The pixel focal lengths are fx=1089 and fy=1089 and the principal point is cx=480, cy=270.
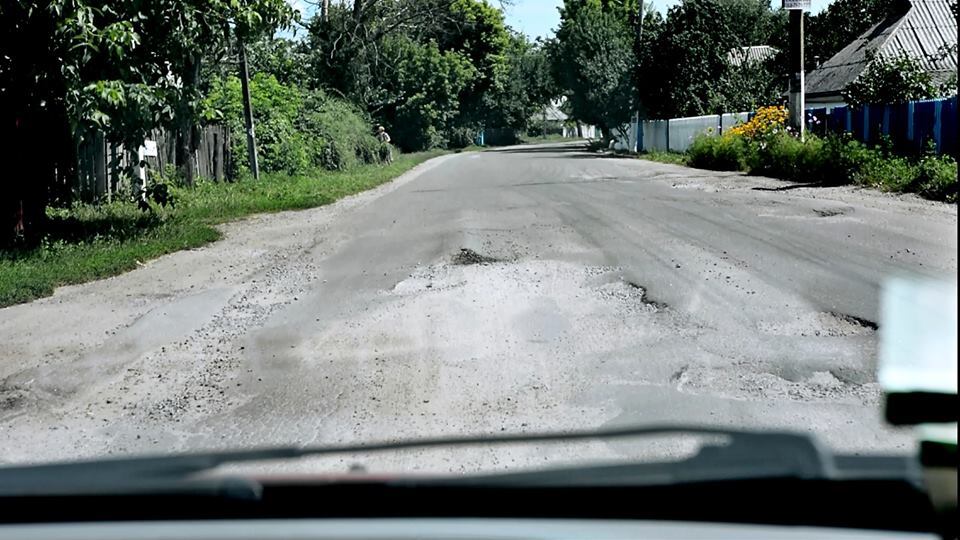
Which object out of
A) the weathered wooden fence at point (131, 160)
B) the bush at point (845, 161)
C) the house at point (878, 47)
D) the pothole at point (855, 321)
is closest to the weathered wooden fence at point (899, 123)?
the bush at point (845, 161)

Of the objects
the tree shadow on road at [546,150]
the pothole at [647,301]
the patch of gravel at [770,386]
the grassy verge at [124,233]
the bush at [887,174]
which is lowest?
the patch of gravel at [770,386]

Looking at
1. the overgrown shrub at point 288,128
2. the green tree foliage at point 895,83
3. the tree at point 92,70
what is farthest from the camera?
the overgrown shrub at point 288,128

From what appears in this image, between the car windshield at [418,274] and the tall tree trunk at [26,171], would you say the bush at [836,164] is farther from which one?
the tall tree trunk at [26,171]

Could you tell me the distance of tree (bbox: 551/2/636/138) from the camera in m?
49.4

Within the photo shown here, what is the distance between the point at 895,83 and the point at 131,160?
1501 cm

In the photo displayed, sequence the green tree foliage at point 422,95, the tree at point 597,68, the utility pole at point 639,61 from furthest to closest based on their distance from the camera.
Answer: the green tree foliage at point 422,95
the tree at point 597,68
the utility pole at point 639,61

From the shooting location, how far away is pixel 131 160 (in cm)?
1991

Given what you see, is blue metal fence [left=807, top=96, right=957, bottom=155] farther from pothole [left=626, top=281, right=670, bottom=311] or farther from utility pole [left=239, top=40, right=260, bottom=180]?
utility pole [left=239, top=40, right=260, bottom=180]

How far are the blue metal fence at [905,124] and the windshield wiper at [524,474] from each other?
1638 centimetres

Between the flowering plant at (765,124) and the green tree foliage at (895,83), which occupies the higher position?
the green tree foliage at (895,83)

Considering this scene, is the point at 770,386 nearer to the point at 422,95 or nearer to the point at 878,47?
the point at 878,47

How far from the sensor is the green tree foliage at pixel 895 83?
21656 millimetres

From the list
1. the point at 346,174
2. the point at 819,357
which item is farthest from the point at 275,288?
the point at 346,174

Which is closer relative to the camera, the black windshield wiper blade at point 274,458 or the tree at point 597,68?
the black windshield wiper blade at point 274,458
